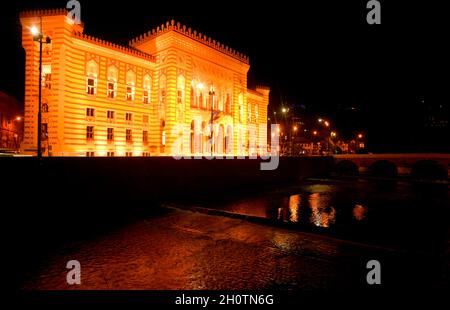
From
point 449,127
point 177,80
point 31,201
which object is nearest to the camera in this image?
point 31,201

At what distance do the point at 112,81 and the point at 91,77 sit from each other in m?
2.28

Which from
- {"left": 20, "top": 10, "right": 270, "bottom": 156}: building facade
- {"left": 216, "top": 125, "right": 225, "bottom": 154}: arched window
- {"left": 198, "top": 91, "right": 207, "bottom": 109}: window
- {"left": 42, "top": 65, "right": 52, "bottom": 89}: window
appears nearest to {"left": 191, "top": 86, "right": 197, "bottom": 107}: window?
{"left": 20, "top": 10, "right": 270, "bottom": 156}: building facade

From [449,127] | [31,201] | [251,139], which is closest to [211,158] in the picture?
[31,201]

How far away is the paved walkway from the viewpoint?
5871 millimetres

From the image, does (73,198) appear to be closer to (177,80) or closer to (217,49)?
(177,80)

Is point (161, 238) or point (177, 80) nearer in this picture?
point (161, 238)

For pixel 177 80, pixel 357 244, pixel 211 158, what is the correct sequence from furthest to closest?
pixel 177 80 < pixel 211 158 < pixel 357 244

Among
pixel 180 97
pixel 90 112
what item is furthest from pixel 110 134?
pixel 180 97

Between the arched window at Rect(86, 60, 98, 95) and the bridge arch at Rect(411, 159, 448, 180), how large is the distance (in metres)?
44.9

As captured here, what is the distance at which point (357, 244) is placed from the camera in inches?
329

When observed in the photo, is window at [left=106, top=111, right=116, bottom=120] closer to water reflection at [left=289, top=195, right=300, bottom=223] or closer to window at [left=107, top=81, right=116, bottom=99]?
window at [left=107, top=81, right=116, bottom=99]

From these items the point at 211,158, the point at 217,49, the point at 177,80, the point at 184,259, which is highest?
the point at 217,49

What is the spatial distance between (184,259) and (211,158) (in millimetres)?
12916

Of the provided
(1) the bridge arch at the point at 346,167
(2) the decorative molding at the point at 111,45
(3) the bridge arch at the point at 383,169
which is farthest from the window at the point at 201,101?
(3) the bridge arch at the point at 383,169
